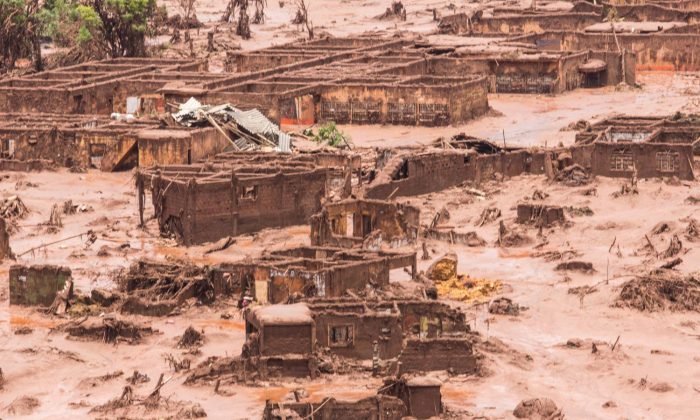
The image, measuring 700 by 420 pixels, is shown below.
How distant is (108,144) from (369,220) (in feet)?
39.5

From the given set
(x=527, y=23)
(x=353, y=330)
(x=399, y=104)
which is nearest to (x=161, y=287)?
(x=353, y=330)

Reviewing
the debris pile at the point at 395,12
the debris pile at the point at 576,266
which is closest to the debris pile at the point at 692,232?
the debris pile at the point at 576,266

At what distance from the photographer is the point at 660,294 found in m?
38.5

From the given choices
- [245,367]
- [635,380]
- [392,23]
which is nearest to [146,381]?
[245,367]

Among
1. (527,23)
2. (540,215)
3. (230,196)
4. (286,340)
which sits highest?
(286,340)

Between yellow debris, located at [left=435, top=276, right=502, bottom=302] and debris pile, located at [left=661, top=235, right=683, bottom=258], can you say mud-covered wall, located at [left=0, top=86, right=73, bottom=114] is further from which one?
debris pile, located at [left=661, top=235, right=683, bottom=258]

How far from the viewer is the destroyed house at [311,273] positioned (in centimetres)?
3747

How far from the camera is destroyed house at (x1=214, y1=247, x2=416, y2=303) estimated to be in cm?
3747

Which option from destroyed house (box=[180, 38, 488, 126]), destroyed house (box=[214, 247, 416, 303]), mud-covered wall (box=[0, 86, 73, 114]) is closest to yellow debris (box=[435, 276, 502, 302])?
destroyed house (box=[214, 247, 416, 303])

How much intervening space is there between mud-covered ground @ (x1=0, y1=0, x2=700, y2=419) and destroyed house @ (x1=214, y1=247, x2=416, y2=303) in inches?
22.8

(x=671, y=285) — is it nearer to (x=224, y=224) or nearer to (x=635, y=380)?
(x=635, y=380)

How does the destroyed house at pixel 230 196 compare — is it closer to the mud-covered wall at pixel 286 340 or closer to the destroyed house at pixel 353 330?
the destroyed house at pixel 353 330

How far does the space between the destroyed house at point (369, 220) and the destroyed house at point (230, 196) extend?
1825 mm

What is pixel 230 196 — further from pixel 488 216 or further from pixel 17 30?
pixel 17 30
